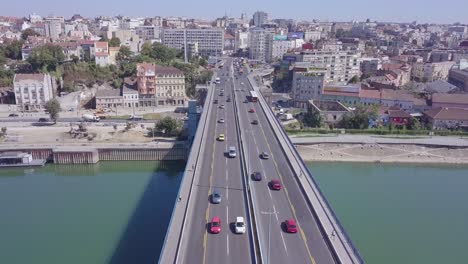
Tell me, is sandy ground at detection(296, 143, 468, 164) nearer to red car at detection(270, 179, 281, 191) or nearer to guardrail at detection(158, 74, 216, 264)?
guardrail at detection(158, 74, 216, 264)

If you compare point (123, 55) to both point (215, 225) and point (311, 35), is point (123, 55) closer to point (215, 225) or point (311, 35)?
point (215, 225)

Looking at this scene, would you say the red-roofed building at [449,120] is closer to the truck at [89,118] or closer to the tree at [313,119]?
the tree at [313,119]

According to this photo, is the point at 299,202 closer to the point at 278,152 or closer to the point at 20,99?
the point at 278,152

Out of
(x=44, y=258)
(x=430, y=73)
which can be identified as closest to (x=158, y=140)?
(x=44, y=258)

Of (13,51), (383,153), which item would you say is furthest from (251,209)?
(13,51)

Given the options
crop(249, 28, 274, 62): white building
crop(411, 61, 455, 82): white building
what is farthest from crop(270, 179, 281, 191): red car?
crop(249, 28, 274, 62): white building

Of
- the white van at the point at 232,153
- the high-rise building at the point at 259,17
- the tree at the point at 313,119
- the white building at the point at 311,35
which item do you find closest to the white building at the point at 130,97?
the tree at the point at 313,119
